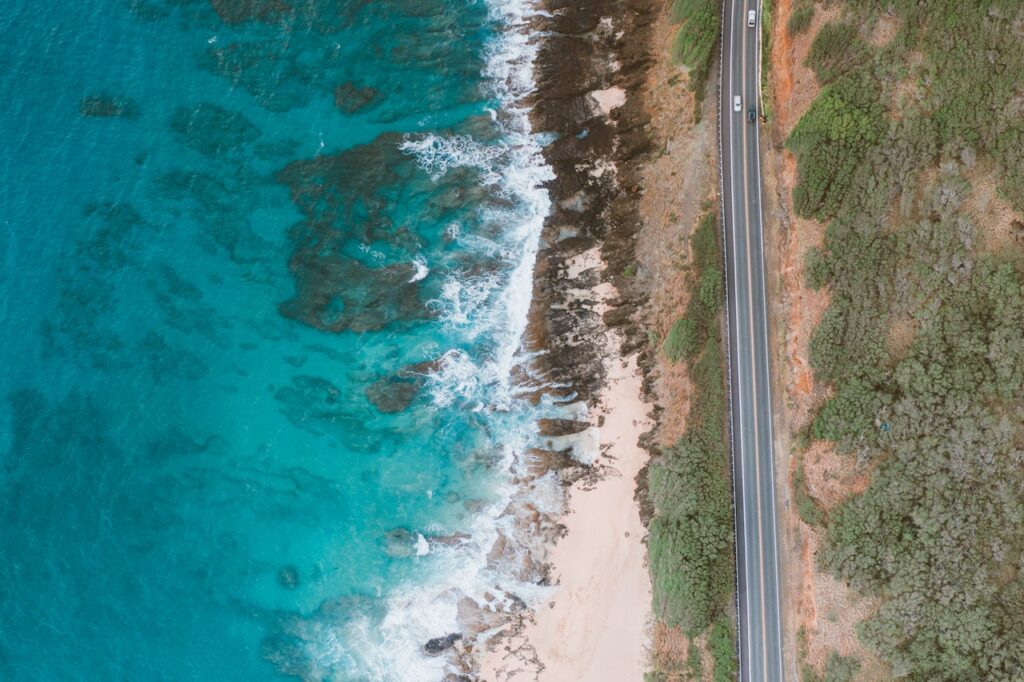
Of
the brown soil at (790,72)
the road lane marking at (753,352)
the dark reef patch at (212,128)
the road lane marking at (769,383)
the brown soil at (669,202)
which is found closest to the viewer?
the brown soil at (790,72)

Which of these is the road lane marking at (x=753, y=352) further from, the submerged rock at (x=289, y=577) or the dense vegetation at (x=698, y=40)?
the submerged rock at (x=289, y=577)

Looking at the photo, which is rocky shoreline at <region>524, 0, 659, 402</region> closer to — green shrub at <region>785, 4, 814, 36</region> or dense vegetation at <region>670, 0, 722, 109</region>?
dense vegetation at <region>670, 0, 722, 109</region>

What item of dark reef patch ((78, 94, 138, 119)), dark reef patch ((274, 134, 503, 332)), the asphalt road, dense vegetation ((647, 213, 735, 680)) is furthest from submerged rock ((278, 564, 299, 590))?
dark reef patch ((78, 94, 138, 119))

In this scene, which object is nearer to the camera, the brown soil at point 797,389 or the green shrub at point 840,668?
the green shrub at point 840,668

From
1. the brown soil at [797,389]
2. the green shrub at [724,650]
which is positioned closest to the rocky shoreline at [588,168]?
the brown soil at [797,389]

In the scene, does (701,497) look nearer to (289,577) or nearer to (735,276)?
(735,276)

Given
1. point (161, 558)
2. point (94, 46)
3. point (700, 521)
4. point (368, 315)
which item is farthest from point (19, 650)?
point (700, 521)

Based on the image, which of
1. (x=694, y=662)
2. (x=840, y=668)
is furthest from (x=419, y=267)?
(x=840, y=668)

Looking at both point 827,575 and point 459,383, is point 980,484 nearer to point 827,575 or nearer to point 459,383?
point 827,575
